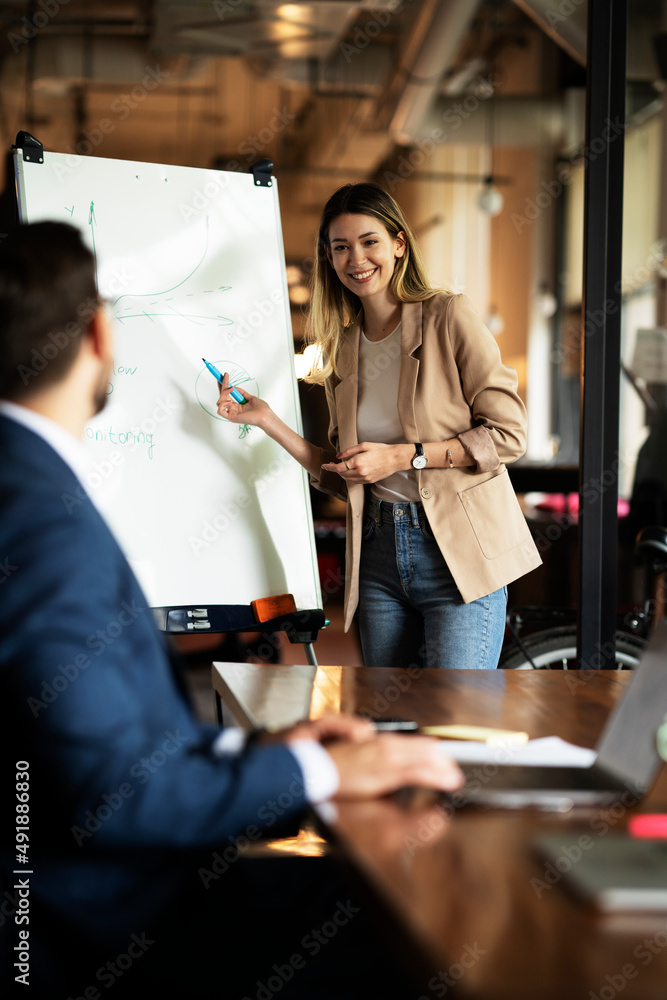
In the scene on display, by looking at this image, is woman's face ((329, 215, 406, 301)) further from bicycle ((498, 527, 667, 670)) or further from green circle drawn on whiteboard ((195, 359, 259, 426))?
bicycle ((498, 527, 667, 670))

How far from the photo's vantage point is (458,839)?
93 cm

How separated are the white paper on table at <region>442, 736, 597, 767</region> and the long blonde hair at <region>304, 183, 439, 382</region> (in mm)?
1220

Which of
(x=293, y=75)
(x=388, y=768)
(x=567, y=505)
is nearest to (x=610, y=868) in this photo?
(x=388, y=768)

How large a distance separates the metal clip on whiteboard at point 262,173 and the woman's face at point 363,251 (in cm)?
38

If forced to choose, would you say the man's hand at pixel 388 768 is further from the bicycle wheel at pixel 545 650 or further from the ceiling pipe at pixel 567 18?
the ceiling pipe at pixel 567 18

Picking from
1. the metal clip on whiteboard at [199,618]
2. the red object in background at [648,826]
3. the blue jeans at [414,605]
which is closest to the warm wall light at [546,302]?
the blue jeans at [414,605]

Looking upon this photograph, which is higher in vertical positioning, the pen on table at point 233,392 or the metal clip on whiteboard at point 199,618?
the pen on table at point 233,392

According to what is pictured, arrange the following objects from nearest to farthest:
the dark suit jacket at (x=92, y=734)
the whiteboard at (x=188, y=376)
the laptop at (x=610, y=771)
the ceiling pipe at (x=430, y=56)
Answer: the dark suit jacket at (x=92, y=734) → the laptop at (x=610, y=771) → the whiteboard at (x=188, y=376) → the ceiling pipe at (x=430, y=56)

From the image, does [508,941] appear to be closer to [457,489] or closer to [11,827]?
[11,827]

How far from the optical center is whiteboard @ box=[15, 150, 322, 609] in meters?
2.21

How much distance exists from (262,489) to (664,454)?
288 cm

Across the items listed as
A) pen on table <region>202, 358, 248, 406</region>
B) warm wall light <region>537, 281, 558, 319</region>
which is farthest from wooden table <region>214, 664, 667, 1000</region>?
warm wall light <region>537, 281, 558, 319</region>

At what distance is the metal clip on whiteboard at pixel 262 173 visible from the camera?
2.44 metres

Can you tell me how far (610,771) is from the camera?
1094 mm
